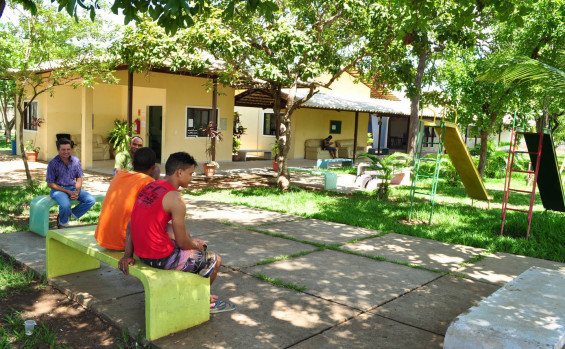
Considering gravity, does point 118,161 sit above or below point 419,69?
below

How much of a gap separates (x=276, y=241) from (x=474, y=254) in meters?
2.74

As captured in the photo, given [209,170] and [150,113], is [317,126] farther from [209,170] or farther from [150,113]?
[209,170]

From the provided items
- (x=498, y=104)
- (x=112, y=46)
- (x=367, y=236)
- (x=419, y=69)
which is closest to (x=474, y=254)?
(x=367, y=236)

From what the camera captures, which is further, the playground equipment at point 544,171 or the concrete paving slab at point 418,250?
the playground equipment at point 544,171

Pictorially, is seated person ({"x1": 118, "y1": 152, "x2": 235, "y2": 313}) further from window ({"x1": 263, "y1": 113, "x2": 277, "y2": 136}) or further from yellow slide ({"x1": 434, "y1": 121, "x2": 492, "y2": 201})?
window ({"x1": 263, "y1": 113, "x2": 277, "y2": 136})

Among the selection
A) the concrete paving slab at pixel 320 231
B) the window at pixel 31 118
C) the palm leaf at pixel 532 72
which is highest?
the palm leaf at pixel 532 72

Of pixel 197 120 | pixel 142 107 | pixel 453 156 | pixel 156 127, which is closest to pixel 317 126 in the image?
pixel 197 120

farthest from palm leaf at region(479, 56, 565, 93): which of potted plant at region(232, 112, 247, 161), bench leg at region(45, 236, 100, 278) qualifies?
potted plant at region(232, 112, 247, 161)

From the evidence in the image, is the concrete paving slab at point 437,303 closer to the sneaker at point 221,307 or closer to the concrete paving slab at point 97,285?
the sneaker at point 221,307

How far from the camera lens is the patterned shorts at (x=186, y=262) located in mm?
3809

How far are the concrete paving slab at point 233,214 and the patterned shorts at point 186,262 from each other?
4083 millimetres

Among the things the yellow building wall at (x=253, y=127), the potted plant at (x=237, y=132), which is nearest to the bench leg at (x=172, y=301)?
the potted plant at (x=237, y=132)

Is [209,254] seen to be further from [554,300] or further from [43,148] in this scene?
[43,148]

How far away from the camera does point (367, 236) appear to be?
7438 millimetres
